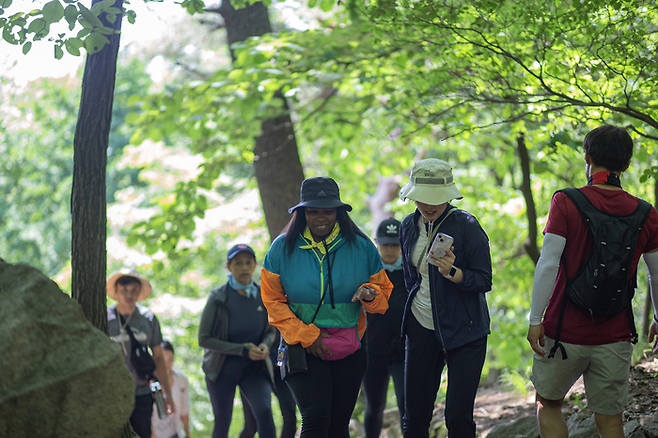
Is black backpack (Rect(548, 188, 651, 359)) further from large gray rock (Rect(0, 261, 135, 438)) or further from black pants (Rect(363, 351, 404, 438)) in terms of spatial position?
large gray rock (Rect(0, 261, 135, 438))

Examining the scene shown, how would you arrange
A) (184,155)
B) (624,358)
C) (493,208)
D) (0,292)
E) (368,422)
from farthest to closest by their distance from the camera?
(184,155) → (493,208) → (368,422) → (624,358) → (0,292)

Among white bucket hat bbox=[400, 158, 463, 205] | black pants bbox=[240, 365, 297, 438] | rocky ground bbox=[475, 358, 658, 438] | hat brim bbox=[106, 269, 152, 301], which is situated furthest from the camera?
hat brim bbox=[106, 269, 152, 301]

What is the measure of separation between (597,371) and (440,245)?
3.49ft

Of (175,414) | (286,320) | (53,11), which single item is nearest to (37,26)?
(53,11)

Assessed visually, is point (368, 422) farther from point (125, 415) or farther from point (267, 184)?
point (267, 184)

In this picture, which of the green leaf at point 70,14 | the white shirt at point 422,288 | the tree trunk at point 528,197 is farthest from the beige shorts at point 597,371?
the tree trunk at point 528,197

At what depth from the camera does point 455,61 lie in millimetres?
4816

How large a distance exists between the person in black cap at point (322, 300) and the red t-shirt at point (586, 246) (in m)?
1.09

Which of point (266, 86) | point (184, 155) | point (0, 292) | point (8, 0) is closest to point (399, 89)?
point (266, 86)

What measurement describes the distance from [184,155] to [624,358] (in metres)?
14.8

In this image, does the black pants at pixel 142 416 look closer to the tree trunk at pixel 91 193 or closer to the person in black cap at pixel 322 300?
the tree trunk at pixel 91 193

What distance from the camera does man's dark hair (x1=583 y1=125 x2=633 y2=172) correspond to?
3098 millimetres

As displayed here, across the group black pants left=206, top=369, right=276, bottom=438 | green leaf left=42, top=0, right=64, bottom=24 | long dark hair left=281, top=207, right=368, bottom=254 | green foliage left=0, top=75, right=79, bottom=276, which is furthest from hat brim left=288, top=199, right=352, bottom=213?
green foliage left=0, top=75, right=79, bottom=276

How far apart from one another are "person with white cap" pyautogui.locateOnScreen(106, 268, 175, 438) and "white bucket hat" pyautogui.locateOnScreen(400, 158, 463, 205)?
2.80m
